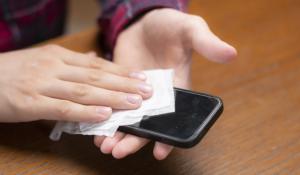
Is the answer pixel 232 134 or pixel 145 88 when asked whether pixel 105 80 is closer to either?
pixel 145 88

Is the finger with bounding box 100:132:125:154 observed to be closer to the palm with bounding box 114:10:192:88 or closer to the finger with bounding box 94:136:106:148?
the finger with bounding box 94:136:106:148

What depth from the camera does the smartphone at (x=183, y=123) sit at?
41cm

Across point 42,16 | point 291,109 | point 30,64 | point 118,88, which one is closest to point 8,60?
point 30,64

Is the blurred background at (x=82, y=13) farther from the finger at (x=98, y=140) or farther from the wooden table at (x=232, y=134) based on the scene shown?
the finger at (x=98, y=140)

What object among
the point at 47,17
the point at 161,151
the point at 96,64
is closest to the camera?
the point at 161,151

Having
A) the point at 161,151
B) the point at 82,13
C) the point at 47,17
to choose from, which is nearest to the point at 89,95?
the point at 161,151

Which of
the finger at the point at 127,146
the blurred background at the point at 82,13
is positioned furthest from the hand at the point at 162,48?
the blurred background at the point at 82,13

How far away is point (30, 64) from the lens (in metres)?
0.50

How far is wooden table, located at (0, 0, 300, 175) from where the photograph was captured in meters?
0.45

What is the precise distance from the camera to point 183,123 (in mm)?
424

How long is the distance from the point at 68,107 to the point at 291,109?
11.2 inches

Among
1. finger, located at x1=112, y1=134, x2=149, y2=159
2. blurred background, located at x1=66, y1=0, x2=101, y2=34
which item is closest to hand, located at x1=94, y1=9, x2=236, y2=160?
finger, located at x1=112, y1=134, x2=149, y2=159

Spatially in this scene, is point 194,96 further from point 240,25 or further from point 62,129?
point 240,25

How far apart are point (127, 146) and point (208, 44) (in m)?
0.14
